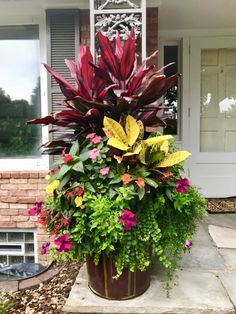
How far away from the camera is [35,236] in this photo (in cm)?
311

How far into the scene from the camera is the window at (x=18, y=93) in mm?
3068

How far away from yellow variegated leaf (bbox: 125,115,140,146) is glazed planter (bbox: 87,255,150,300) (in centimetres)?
71

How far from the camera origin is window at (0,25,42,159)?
307 centimetres

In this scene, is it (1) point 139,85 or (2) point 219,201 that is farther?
(2) point 219,201

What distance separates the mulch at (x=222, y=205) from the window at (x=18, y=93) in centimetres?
218

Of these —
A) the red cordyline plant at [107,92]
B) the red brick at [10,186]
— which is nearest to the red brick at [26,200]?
the red brick at [10,186]

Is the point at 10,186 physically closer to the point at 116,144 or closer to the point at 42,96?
the point at 42,96

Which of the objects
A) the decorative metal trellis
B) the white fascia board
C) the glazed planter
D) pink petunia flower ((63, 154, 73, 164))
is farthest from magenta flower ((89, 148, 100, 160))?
the white fascia board

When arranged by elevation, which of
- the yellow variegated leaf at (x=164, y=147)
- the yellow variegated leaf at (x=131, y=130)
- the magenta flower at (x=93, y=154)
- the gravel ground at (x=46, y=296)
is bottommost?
the gravel ground at (x=46, y=296)

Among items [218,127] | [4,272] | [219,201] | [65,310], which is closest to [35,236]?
[4,272]

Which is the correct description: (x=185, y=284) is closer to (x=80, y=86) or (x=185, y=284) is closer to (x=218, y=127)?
(x=80, y=86)

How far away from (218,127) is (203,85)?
1.95ft

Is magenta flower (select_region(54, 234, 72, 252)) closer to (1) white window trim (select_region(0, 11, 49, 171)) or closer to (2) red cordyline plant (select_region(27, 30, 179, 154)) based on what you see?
(2) red cordyline plant (select_region(27, 30, 179, 154))

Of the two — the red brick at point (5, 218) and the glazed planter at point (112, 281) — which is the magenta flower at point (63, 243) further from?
the red brick at point (5, 218)
